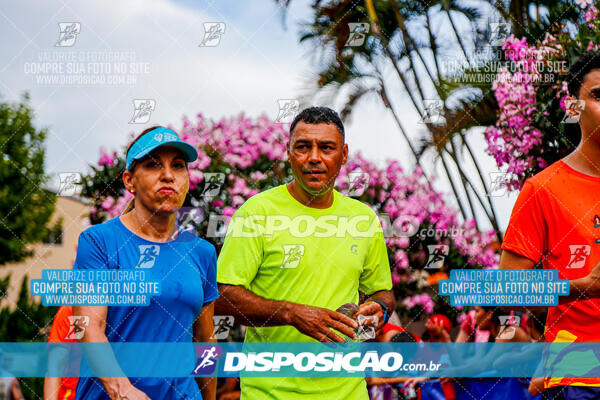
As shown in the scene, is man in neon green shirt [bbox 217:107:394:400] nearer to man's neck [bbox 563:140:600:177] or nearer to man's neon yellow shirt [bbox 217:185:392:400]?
man's neon yellow shirt [bbox 217:185:392:400]

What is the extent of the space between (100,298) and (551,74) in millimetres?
4357

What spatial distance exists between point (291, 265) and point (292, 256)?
0.05m

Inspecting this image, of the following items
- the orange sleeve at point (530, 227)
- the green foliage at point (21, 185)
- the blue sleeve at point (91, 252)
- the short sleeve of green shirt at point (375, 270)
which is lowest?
the blue sleeve at point (91, 252)

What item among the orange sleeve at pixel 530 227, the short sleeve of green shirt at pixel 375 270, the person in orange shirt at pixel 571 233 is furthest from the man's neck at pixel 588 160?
the short sleeve of green shirt at pixel 375 270

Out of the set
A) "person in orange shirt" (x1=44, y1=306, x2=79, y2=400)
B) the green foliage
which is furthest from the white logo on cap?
the green foliage

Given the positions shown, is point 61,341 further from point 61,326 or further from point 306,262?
point 306,262

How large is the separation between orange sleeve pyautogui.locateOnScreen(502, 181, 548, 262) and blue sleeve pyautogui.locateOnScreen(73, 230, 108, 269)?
1960 millimetres

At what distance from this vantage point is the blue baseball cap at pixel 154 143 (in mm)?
3158

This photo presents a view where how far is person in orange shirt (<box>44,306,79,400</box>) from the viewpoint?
4290 mm

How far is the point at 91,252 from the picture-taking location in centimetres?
291

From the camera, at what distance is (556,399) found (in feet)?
10.5

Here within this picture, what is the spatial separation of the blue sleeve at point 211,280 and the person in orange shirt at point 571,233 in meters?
1.46

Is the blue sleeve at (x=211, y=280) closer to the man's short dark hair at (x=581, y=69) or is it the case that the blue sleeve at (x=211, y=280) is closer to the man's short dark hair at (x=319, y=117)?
the man's short dark hair at (x=319, y=117)

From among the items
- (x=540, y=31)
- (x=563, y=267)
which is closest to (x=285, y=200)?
(x=563, y=267)
